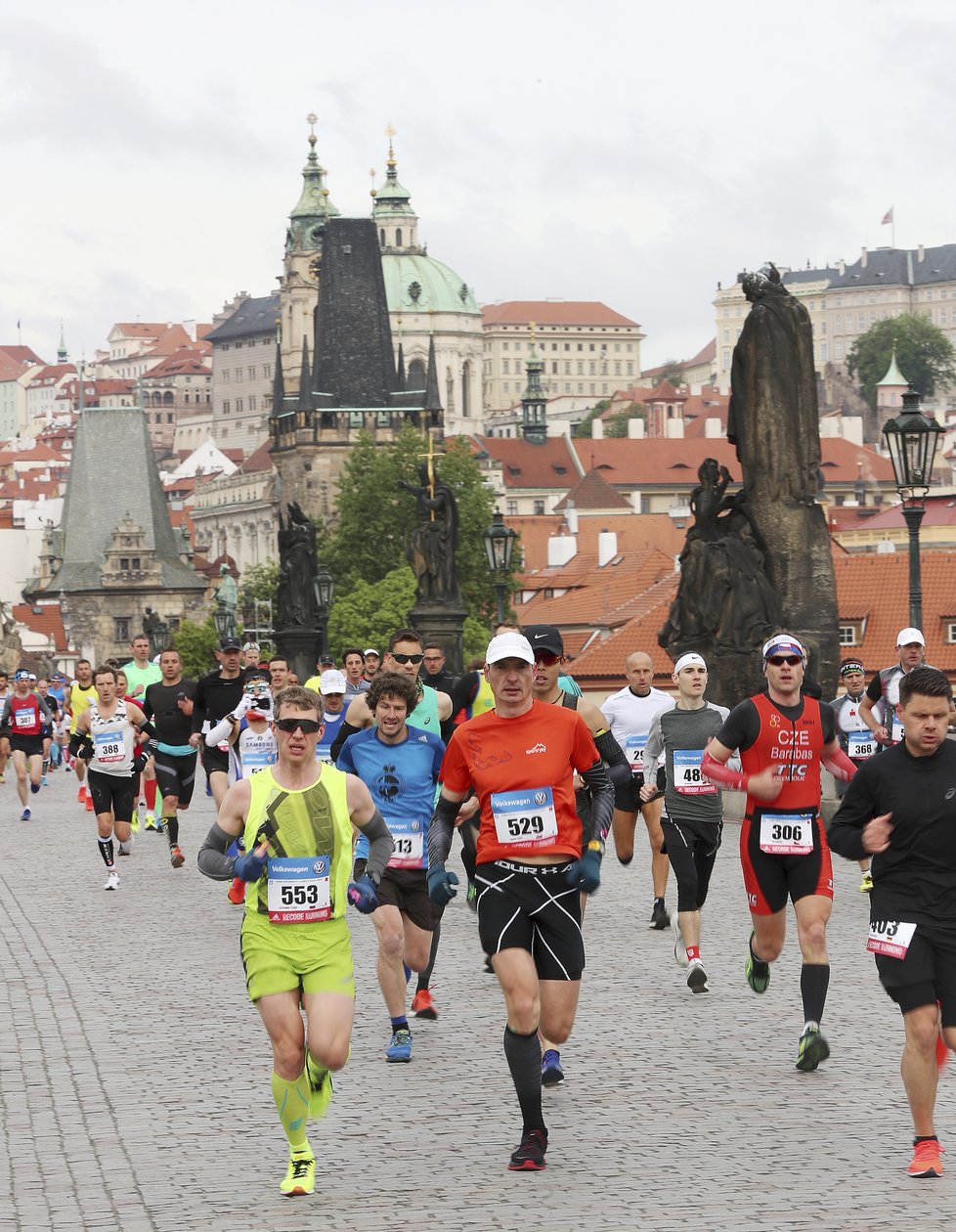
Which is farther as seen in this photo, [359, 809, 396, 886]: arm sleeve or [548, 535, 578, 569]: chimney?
[548, 535, 578, 569]: chimney

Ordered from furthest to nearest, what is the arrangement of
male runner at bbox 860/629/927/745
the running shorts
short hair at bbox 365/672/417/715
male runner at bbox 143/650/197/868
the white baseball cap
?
1. male runner at bbox 143/650/197/868
2. male runner at bbox 860/629/927/745
3. short hair at bbox 365/672/417/715
4. the white baseball cap
5. the running shorts

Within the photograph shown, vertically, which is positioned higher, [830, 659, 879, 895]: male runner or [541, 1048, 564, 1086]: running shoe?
[830, 659, 879, 895]: male runner

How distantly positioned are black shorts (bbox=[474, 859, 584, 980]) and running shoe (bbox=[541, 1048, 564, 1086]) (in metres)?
1.09

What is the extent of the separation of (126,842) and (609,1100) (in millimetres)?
11046

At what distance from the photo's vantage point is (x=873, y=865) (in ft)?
26.5

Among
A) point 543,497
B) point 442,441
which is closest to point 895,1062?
point 442,441

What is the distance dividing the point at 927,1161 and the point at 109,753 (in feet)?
39.2

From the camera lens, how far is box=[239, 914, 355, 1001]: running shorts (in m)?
8.18

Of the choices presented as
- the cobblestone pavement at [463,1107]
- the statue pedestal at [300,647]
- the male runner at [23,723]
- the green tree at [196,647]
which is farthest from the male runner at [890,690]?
the green tree at [196,647]

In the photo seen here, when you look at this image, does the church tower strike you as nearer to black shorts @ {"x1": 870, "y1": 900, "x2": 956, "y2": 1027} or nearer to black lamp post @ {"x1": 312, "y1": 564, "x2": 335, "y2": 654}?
black lamp post @ {"x1": 312, "y1": 564, "x2": 335, "y2": 654}

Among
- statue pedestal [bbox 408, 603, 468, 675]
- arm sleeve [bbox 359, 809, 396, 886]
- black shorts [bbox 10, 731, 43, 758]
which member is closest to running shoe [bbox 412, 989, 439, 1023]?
arm sleeve [bbox 359, 809, 396, 886]

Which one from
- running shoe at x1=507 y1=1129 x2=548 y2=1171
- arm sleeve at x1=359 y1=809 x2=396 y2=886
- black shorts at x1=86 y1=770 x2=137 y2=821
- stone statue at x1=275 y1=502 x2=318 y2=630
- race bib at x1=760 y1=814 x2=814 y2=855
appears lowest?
running shoe at x1=507 y1=1129 x2=548 y2=1171

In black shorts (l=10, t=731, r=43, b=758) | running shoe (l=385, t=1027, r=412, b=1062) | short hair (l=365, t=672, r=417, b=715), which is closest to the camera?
running shoe (l=385, t=1027, r=412, b=1062)

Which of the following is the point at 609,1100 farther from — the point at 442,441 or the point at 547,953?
the point at 442,441
